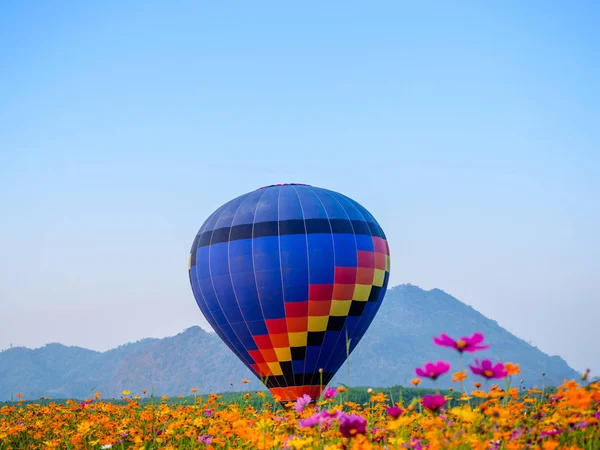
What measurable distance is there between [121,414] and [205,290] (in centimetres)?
1671

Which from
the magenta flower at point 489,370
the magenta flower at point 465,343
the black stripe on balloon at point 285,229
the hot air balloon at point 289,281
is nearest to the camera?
the magenta flower at point 465,343

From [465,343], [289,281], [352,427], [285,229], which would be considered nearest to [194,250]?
[285,229]

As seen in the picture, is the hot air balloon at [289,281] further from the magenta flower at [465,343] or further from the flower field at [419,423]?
the magenta flower at [465,343]

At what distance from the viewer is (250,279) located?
25453 millimetres

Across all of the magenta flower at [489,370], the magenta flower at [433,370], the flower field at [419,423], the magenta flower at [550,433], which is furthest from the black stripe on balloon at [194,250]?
the magenta flower at [489,370]

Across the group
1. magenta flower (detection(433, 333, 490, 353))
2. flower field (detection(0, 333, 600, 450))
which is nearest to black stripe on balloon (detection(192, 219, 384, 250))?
flower field (detection(0, 333, 600, 450))

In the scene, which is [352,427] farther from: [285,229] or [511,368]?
[285,229]

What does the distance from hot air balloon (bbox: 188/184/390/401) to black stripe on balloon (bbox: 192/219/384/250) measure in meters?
0.04

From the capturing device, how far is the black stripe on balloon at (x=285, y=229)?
85.1 ft

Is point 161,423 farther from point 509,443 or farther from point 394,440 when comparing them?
point 509,443

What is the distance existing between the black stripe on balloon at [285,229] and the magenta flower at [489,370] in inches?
848

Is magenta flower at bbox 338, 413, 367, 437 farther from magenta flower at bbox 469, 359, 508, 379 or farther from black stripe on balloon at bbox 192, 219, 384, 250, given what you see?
black stripe on balloon at bbox 192, 219, 384, 250

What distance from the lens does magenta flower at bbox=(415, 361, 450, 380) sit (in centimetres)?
445

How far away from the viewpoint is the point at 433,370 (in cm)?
450
